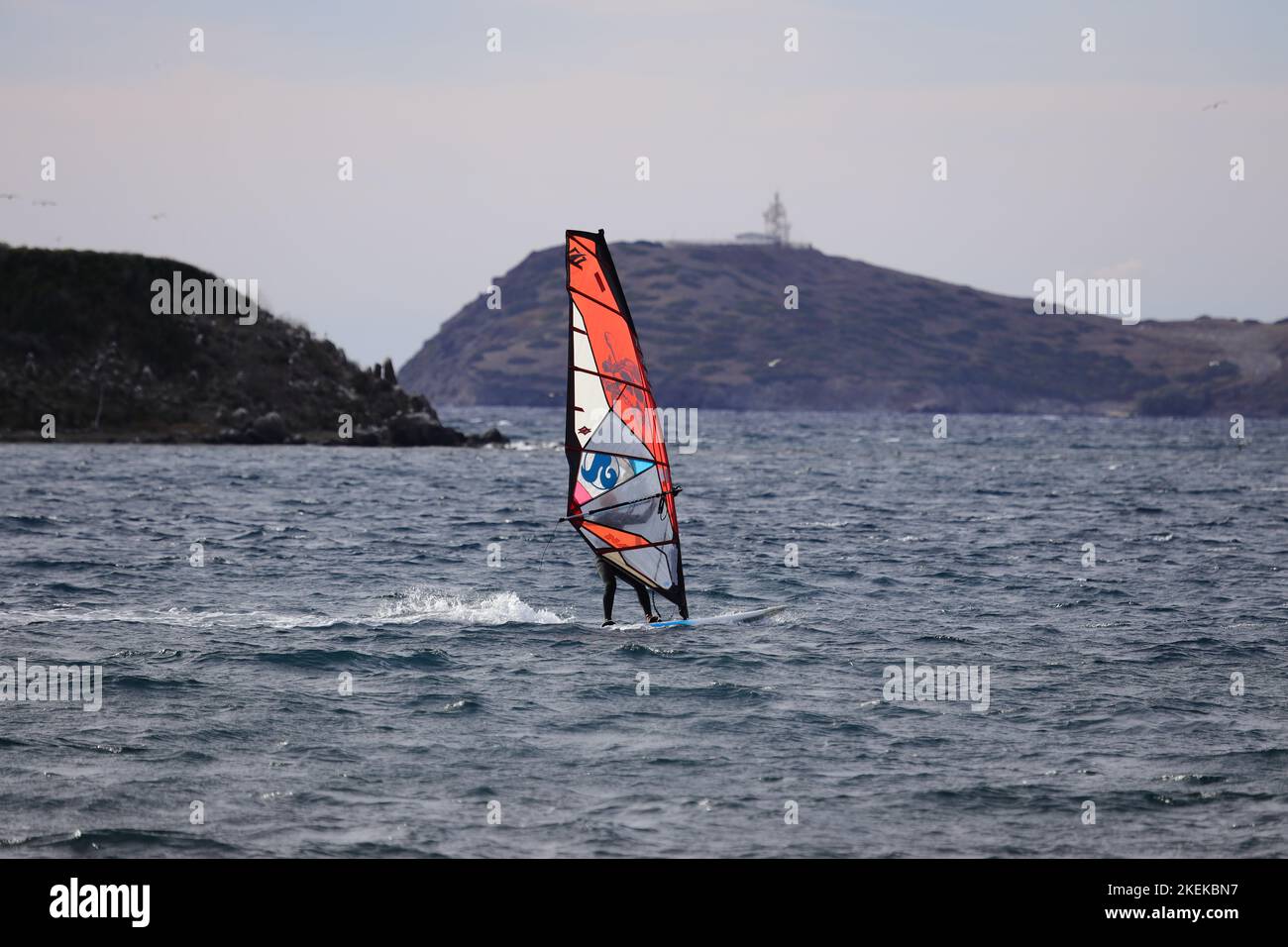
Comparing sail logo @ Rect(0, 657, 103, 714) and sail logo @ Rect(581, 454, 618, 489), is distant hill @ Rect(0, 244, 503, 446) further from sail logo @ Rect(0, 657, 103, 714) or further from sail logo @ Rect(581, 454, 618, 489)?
sail logo @ Rect(0, 657, 103, 714)

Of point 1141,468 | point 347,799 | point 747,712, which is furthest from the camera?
point 1141,468

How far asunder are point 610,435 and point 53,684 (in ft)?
30.1

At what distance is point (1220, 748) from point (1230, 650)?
698cm

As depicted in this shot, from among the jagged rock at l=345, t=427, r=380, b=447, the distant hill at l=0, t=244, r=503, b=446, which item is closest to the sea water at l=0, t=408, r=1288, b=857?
the distant hill at l=0, t=244, r=503, b=446

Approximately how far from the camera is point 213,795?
14398 mm

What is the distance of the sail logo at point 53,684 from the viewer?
720 inches

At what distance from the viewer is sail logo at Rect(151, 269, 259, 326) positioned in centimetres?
10038

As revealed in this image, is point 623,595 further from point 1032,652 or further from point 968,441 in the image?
point 968,441

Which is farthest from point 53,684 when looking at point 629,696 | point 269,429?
point 269,429

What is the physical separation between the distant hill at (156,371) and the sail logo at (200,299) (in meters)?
0.63

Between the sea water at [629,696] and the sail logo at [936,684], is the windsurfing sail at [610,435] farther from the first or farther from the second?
the sail logo at [936,684]
